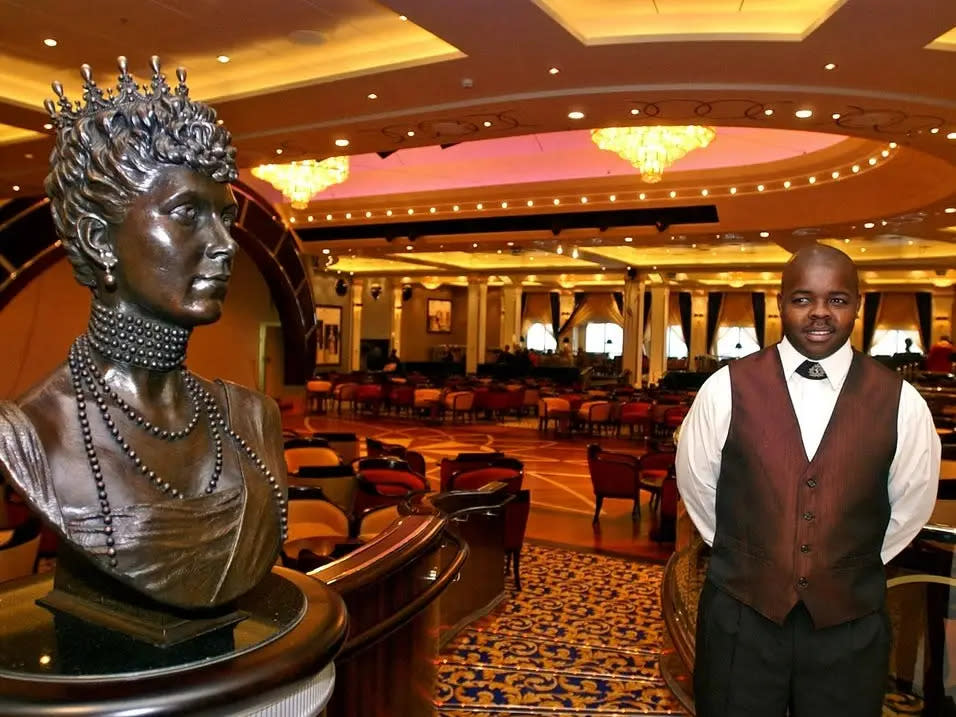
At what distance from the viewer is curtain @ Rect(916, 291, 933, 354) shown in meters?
25.3

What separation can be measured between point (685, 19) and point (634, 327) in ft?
53.4

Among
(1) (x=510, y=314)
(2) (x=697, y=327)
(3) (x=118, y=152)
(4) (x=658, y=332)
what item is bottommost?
(3) (x=118, y=152)

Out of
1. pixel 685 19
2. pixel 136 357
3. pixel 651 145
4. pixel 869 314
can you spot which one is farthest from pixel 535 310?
pixel 136 357

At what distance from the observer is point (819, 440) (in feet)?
6.36

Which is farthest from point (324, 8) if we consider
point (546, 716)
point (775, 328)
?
point (775, 328)

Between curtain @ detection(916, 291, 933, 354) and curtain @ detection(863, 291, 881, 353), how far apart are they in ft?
3.94

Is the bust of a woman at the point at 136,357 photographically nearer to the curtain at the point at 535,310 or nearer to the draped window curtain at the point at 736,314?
the draped window curtain at the point at 736,314

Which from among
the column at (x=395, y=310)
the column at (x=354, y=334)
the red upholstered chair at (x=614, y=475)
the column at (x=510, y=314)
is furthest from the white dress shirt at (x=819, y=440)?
the column at (x=395, y=310)

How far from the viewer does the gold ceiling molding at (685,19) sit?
5586 millimetres

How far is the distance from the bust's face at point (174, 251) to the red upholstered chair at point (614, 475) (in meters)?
6.88

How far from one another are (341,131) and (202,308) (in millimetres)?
7405

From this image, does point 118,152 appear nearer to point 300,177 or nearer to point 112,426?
point 112,426

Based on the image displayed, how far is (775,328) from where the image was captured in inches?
1073

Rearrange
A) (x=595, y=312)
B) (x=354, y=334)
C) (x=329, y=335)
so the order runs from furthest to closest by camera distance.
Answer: (x=595, y=312) < (x=354, y=334) < (x=329, y=335)
